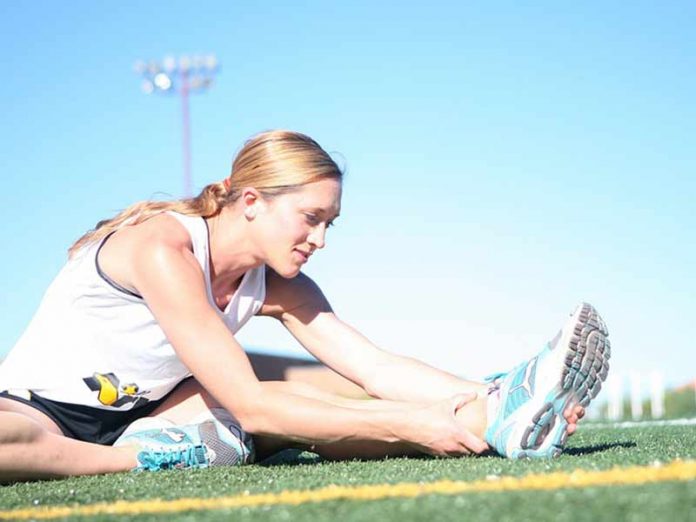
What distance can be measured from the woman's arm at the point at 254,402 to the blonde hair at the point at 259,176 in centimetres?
53

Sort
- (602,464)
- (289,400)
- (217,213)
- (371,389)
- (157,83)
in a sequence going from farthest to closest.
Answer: (157,83) < (371,389) < (217,213) < (289,400) < (602,464)

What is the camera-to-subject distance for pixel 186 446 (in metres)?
3.92

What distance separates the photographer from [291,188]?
384 centimetres

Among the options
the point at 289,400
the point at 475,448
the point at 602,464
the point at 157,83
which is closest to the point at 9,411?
the point at 289,400

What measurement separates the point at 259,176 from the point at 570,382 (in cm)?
150

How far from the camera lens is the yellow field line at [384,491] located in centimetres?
248

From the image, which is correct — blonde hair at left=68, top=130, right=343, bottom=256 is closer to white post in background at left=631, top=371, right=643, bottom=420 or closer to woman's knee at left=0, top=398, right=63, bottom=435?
woman's knee at left=0, top=398, right=63, bottom=435

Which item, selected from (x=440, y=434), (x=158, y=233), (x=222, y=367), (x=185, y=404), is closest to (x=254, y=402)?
(x=222, y=367)

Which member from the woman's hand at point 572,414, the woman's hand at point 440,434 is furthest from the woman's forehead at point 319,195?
the woman's hand at point 572,414

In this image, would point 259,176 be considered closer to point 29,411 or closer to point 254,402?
point 254,402

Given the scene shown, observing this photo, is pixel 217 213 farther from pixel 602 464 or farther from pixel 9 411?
pixel 602 464

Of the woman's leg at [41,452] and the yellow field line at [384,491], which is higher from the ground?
the yellow field line at [384,491]

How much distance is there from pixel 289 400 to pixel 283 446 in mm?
824

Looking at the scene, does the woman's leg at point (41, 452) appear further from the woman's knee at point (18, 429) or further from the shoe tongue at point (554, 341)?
the shoe tongue at point (554, 341)
